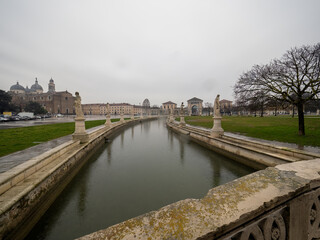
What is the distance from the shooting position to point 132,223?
1.29m

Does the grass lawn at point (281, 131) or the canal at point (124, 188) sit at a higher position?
the grass lawn at point (281, 131)

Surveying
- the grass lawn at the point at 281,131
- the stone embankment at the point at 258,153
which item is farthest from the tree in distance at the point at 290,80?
the stone embankment at the point at 258,153

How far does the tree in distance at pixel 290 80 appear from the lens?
9.55 m

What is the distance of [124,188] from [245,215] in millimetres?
4690

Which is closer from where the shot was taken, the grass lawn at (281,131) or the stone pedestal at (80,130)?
the grass lawn at (281,131)

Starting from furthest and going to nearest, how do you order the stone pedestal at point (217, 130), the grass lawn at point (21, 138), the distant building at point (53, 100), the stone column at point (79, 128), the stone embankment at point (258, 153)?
the distant building at point (53, 100) → the stone pedestal at point (217, 130) → the stone column at point (79, 128) → the grass lawn at point (21, 138) → the stone embankment at point (258, 153)

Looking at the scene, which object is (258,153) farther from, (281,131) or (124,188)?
(281,131)

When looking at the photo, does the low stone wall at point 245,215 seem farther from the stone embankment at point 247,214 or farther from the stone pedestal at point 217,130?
the stone pedestal at point 217,130

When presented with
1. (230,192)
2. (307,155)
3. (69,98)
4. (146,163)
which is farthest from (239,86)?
(69,98)

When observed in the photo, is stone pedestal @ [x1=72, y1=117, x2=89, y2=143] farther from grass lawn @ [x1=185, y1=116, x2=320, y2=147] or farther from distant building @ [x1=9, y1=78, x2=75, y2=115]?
distant building @ [x1=9, y1=78, x2=75, y2=115]

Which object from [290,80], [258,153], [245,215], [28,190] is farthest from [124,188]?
[290,80]

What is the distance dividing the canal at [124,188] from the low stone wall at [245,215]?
298cm

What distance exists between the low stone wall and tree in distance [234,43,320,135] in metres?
11.0

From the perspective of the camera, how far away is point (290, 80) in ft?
33.6
